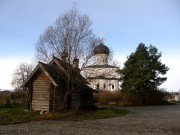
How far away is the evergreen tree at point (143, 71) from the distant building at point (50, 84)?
26.7 metres

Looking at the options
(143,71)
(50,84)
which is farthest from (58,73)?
(143,71)

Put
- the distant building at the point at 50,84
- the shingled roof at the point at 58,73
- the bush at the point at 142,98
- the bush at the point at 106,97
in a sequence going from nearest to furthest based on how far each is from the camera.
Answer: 1. the shingled roof at the point at 58,73
2. the distant building at the point at 50,84
3. the bush at the point at 106,97
4. the bush at the point at 142,98

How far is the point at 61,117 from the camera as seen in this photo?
21219 millimetres

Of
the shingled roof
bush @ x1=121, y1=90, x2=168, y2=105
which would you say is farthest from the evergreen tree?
the shingled roof

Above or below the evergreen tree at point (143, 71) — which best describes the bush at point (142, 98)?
below

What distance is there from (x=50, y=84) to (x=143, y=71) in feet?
103

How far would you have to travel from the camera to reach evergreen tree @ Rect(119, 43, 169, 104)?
51938 millimetres

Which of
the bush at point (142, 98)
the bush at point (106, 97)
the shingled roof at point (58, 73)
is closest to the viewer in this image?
the shingled roof at point (58, 73)

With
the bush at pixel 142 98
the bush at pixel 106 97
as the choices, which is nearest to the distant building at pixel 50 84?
the bush at pixel 106 97

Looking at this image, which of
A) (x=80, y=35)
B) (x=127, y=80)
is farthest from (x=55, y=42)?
(x=127, y=80)

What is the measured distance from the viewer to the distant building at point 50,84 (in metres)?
25.0

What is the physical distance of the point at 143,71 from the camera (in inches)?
2071

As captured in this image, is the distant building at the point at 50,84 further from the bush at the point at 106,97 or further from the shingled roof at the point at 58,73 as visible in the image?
the bush at the point at 106,97

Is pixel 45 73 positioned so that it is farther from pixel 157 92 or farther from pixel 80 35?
pixel 157 92
